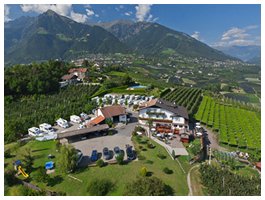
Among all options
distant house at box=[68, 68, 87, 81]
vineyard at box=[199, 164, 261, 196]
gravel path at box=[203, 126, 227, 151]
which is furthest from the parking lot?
distant house at box=[68, 68, 87, 81]

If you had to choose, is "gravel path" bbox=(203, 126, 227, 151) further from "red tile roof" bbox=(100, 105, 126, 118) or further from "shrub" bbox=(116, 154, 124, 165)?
"shrub" bbox=(116, 154, 124, 165)

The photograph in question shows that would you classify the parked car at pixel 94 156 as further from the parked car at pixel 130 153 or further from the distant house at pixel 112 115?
the distant house at pixel 112 115

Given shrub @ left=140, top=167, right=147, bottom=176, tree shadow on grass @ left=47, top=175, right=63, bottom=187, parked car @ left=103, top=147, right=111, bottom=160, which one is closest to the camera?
tree shadow on grass @ left=47, top=175, right=63, bottom=187

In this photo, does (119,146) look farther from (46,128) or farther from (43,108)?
(43,108)

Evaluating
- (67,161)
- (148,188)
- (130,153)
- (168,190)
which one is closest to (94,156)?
(67,161)

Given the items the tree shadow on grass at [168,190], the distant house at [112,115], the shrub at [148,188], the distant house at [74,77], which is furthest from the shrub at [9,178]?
the distant house at [74,77]

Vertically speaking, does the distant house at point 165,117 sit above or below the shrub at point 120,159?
above

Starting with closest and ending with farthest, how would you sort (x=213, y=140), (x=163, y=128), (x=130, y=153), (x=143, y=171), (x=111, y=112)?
1. (x=143, y=171)
2. (x=130, y=153)
3. (x=163, y=128)
4. (x=213, y=140)
5. (x=111, y=112)
